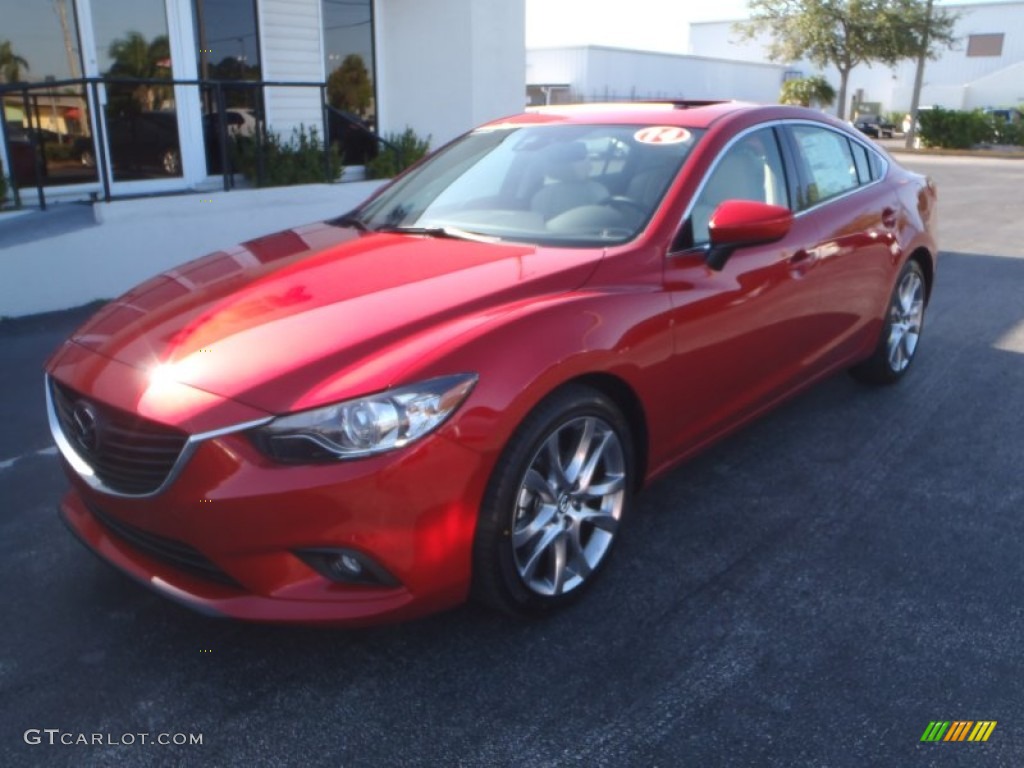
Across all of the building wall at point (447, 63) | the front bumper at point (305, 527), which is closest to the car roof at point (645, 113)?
the front bumper at point (305, 527)

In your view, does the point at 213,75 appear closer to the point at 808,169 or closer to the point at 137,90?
the point at 137,90

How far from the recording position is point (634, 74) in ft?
142

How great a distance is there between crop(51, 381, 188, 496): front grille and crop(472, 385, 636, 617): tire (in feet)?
2.98

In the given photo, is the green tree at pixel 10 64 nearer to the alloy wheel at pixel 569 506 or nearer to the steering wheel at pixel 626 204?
the steering wheel at pixel 626 204

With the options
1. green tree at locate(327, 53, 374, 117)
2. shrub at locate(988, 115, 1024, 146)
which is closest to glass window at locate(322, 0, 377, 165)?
green tree at locate(327, 53, 374, 117)

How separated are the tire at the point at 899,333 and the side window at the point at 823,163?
2.52 feet

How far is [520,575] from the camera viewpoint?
283 centimetres

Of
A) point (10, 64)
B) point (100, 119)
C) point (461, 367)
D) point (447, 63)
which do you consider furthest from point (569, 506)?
point (447, 63)

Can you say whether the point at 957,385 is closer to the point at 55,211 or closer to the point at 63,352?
the point at 63,352

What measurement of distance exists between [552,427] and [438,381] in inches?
17.8

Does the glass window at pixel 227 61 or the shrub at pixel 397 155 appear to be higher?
the glass window at pixel 227 61

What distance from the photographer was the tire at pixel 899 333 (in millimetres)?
5148

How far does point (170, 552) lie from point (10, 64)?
7639 mm

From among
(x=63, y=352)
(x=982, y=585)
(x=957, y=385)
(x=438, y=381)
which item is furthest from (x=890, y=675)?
(x=957, y=385)
